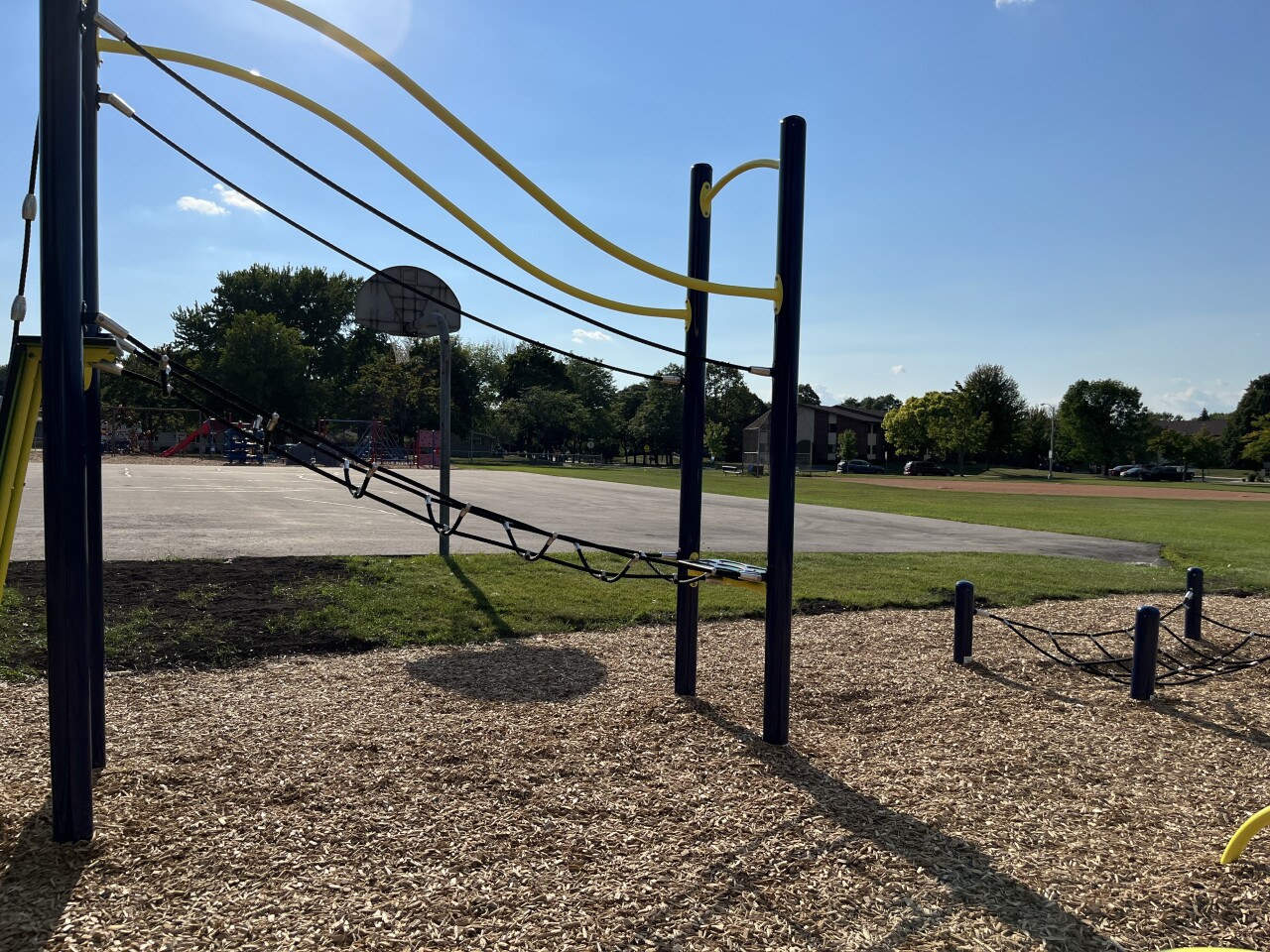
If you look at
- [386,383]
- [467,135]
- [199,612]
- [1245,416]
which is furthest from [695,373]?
[1245,416]

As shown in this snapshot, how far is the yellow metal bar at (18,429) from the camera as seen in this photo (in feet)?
10.4

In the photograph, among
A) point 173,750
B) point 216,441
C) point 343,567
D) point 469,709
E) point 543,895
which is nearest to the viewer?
point 543,895

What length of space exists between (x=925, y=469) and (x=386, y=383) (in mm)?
46499

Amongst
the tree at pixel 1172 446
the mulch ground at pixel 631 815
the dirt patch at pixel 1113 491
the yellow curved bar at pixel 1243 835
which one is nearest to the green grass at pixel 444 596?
the mulch ground at pixel 631 815

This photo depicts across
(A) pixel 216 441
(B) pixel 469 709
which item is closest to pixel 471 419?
(A) pixel 216 441

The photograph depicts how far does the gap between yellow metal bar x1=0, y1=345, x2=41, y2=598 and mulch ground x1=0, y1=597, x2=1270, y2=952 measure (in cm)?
119

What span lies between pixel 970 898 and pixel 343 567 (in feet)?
25.3

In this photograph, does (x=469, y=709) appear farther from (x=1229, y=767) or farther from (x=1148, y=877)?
(x=1229, y=767)

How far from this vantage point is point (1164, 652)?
22.5 feet

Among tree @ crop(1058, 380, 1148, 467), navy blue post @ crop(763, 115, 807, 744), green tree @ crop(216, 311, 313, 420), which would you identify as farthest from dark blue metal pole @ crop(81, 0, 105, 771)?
tree @ crop(1058, 380, 1148, 467)

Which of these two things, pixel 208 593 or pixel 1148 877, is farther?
pixel 208 593

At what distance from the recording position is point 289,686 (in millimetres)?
5309

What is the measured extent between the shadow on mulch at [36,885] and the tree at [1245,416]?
A: 10610 centimetres

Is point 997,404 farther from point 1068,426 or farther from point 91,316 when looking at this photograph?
point 91,316
